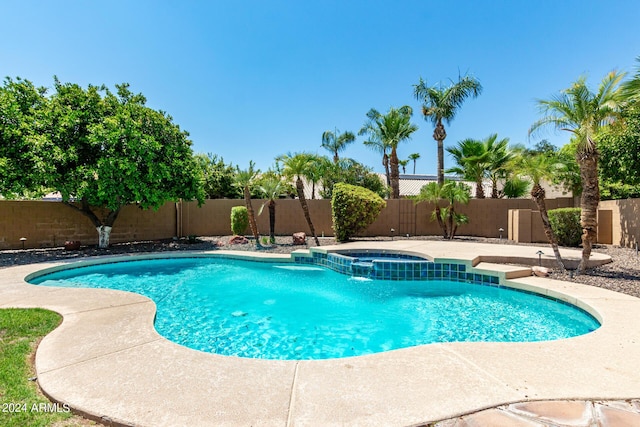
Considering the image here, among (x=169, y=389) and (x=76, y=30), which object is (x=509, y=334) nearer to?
(x=169, y=389)

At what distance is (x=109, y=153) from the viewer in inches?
419

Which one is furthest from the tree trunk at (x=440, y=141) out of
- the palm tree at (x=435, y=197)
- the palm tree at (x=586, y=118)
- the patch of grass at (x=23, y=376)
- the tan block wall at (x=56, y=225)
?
the patch of grass at (x=23, y=376)

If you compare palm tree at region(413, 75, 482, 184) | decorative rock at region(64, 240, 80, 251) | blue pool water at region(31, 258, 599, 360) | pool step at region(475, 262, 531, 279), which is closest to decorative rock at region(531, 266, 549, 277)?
pool step at region(475, 262, 531, 279)

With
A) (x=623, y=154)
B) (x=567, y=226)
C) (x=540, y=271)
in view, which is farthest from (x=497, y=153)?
(x=540, y=271)

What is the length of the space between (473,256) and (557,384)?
20.0ft

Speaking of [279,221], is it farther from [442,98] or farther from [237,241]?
[442,98]

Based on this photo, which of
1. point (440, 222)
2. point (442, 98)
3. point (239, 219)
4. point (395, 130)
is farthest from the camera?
point (395, 130)

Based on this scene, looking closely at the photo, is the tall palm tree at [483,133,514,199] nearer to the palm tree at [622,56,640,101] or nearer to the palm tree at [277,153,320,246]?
the palm tree at [277,153,320,246]

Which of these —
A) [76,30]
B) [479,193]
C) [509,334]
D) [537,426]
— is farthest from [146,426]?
[479,193]

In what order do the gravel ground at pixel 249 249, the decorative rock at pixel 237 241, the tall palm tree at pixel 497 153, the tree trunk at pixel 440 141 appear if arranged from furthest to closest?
the tree trunk at pixel 440 141 → the tall palm tree at pixel 497 153 → the decorative rock at pixel 237 241 → the gravel ground at pixel 249 249

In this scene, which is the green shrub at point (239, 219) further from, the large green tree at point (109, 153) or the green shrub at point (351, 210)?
the green shrub at point (351, 210)

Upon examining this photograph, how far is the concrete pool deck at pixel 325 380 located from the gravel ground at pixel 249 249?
3079 millimetres

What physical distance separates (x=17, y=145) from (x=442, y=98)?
55.4 feet

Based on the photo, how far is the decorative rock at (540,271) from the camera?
7.30 meters
